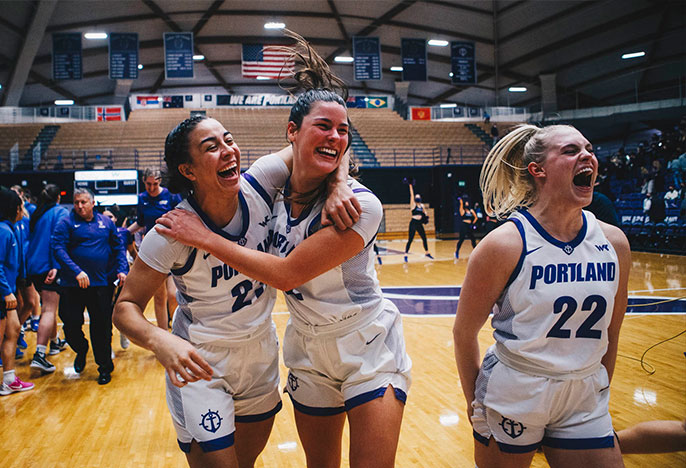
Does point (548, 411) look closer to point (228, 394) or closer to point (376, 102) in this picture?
point (228, 394)

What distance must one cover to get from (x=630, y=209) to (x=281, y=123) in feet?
50.9

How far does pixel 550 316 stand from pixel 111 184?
18392mm

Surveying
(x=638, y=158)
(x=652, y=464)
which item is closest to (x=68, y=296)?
(x=652, y=464)

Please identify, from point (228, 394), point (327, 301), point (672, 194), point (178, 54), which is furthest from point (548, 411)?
point (178, 54)

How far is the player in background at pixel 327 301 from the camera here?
1.67 m

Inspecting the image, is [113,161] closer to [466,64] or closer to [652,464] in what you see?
[466,64]

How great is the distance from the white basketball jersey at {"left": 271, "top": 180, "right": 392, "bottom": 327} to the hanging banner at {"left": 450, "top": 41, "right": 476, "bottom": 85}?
17672 millimetres

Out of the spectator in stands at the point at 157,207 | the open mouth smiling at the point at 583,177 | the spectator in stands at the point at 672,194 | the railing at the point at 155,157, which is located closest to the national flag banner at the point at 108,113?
the railing at the point at 155,157

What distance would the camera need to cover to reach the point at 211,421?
1.74 meters

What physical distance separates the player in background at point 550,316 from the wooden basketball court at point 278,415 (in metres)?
1.38

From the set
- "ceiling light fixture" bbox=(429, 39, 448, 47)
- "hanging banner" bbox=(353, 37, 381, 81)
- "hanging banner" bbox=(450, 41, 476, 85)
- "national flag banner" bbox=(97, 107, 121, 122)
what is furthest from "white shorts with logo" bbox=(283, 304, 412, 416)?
"national flag banner" bbox=(97, 107, 121, 122)

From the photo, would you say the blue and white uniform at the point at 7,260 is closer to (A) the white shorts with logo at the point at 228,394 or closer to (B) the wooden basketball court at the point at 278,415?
(B) the wooden basketball court at the point at 278,415

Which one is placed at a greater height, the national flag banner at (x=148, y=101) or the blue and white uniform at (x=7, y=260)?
the national flag banner at (x=148, y=101)

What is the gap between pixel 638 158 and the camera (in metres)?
15.8
